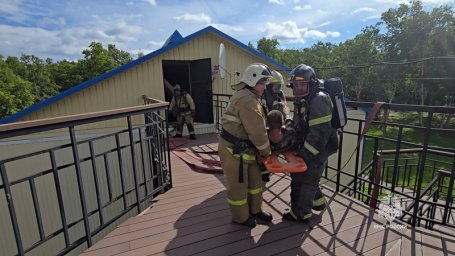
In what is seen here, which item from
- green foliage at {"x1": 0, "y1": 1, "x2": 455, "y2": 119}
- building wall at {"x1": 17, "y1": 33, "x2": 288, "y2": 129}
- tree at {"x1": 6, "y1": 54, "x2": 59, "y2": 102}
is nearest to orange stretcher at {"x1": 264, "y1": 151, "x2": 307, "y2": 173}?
building wall at {"x1": 17, "y1": 33, "x2": 288, "y2": 129}

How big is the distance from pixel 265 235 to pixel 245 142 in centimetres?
95

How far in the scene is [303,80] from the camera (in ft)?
8.25

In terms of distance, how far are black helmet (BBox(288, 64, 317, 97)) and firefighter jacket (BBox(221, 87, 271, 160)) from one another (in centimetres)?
44

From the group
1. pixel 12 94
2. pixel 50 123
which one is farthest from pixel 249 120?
pixel 12 94

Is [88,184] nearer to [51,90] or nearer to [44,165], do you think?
[44,165]

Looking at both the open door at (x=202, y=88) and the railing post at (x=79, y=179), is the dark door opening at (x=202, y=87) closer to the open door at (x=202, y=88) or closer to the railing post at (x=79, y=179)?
the open door at (x=202, y=88)

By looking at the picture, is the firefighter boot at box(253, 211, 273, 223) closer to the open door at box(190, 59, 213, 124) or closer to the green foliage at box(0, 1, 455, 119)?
the open door at box(190, 59, 213, 124)

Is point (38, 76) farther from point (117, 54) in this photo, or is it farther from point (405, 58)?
point (405, 58)

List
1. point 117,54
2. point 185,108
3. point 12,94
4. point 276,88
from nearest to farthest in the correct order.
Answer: point 276,88 < point 185,108 < point 12,94 < point 117,54

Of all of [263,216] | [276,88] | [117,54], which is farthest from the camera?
[117,54]

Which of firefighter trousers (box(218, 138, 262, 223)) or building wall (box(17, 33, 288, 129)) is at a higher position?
building wall (box(17, 33, 288, 129))

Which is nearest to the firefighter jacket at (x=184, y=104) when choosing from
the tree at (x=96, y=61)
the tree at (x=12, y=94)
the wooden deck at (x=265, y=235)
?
the wooden deck at (x=265, y=235)

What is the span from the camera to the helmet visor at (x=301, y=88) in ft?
8.34

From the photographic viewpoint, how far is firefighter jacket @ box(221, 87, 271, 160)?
238cm
